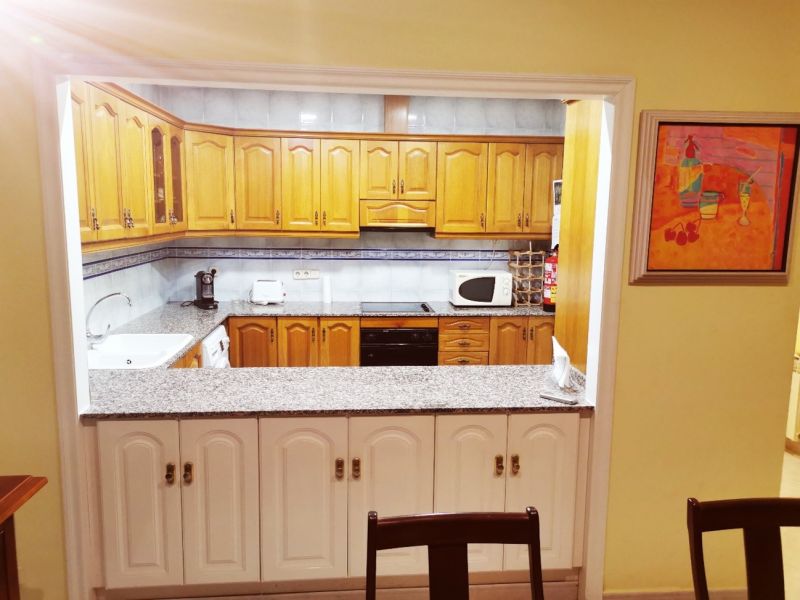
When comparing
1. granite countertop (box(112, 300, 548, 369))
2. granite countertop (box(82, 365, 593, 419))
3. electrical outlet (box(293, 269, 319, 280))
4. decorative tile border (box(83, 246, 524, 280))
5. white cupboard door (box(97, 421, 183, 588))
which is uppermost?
decorative tile border (box(83, 246, 524, 280))

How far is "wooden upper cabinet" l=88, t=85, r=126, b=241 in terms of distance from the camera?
2496mm

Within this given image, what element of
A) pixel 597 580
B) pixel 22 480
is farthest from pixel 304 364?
pixel 22 480

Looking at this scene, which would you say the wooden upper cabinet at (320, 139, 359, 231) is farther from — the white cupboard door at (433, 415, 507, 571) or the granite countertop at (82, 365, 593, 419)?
the white cupboard door at (433, 415, 507, 571)

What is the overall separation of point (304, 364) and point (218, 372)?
5.96 feet

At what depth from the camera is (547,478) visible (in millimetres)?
2162

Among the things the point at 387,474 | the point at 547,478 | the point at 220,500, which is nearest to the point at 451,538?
the point at 387,474

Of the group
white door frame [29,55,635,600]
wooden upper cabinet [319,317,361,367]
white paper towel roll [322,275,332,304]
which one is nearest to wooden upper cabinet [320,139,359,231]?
white paper towel roll [322,275,332,304]

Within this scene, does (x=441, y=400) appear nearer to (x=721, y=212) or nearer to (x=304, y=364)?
(x=721, y=212)

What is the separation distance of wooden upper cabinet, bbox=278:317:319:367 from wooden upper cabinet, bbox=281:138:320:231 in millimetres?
694

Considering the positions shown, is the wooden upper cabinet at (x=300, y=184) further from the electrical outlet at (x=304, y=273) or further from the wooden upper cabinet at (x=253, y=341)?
the wooden upper cabinet at (x=253, y=341)

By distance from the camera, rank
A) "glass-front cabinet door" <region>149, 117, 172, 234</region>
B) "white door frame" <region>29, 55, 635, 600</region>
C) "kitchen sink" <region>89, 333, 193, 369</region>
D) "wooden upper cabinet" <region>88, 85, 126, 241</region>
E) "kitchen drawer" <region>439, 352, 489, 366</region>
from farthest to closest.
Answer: "kitchen drawer" <region>439, 352, 489, 366</region>, "glass-front cabinet door" <region>149, 117, 172, 234</region>, "kitchen sink" <region>89, 333, 193, 369</region>, "wooden upper cabinet" <region>88, 85, 126, 241</region>, "white door frame" <region>29, 55, 635, 600</region>

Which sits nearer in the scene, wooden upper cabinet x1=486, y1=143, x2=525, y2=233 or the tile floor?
the tile floor

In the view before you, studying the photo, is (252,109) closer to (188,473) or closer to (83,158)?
(83,158)

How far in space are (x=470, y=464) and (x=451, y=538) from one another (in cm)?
88
